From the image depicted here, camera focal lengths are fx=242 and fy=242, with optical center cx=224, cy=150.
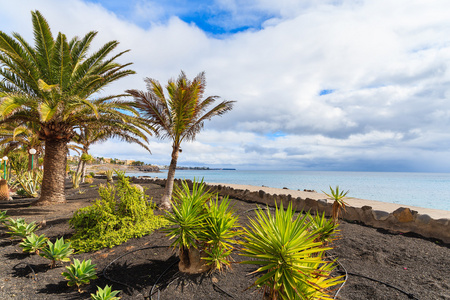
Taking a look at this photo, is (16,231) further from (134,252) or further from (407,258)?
(407,258)

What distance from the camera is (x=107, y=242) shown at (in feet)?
17.3

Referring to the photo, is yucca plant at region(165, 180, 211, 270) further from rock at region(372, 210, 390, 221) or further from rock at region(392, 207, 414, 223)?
rock at region(392, 207, 414, 223)

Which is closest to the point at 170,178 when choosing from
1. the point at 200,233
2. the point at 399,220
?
the point at 200,233

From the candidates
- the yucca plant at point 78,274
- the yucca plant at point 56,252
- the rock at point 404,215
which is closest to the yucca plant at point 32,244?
the yucca plant at point 56,252

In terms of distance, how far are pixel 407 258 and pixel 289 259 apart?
147 inches

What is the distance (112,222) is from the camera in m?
5.64

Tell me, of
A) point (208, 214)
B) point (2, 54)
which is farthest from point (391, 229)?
point (2, 54)

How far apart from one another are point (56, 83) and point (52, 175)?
389 centimetres

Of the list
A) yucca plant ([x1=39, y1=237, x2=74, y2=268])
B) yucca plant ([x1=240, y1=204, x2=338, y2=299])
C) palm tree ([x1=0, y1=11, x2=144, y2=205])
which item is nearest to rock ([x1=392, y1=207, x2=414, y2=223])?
yucca plant ([x1=240, y1=204, x2=338, y2=299])

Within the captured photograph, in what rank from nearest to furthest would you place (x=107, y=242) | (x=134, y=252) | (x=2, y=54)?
(x=134, y=252) → (x=107, y=242) → (x=2, y=54)

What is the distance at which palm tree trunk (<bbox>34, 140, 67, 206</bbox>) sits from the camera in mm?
10305

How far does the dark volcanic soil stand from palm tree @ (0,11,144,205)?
5.22 m

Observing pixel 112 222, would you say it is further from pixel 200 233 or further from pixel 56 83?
pixel 56 83

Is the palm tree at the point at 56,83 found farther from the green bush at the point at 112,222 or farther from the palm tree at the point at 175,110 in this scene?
the green bush at the point at 112,222
